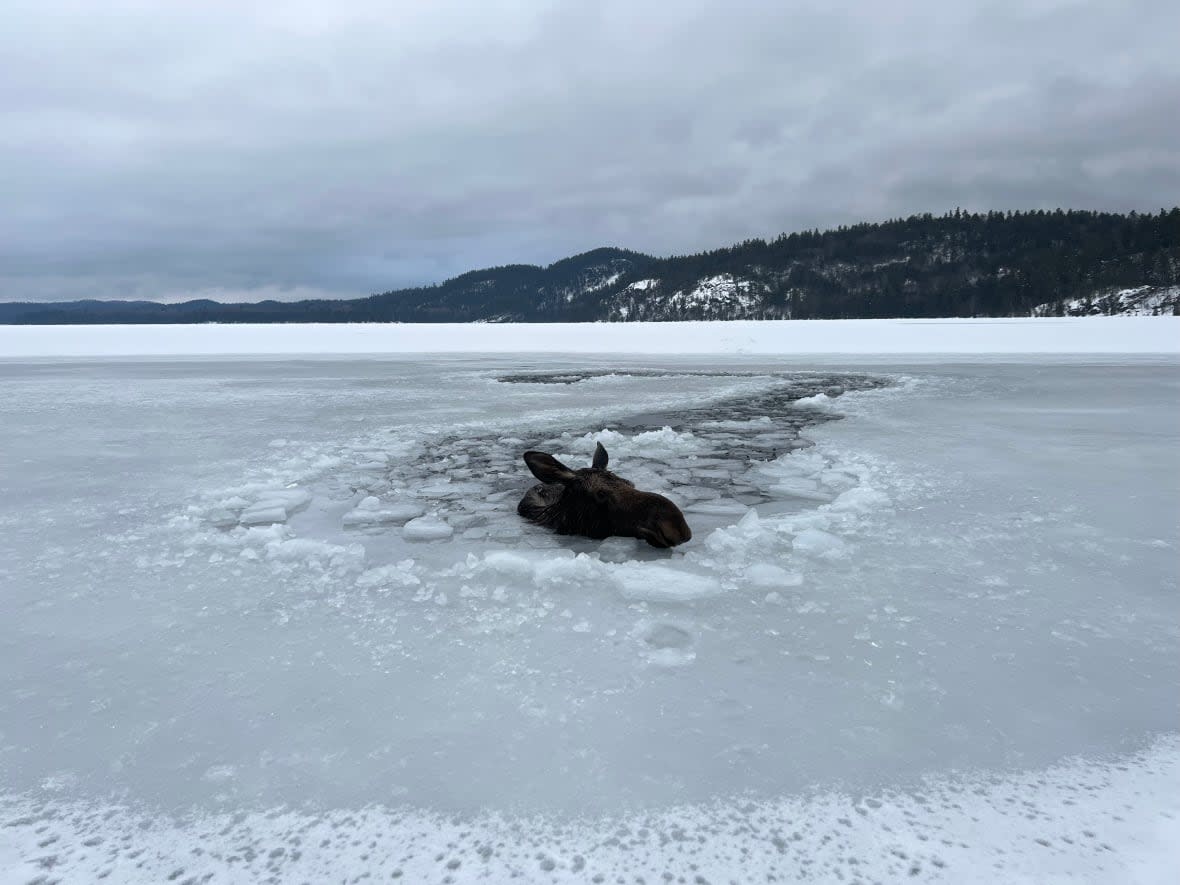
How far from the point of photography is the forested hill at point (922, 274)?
88938mm

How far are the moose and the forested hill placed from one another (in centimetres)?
9856

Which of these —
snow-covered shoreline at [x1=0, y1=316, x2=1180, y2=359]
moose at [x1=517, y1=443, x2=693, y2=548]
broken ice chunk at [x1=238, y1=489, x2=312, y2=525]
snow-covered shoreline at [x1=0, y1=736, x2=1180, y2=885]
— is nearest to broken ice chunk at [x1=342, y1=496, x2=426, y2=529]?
broken ice chunk at [x1=238, y1=489, x2=312, y2=525]

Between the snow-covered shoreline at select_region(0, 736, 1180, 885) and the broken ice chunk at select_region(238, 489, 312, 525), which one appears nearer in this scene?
the snow-covered shoreline at select_region(0, 736, 1180, 885)

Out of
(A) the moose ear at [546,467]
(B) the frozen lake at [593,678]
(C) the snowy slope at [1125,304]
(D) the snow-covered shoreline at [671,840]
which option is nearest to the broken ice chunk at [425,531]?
(B) the frozen lake at [593,678]

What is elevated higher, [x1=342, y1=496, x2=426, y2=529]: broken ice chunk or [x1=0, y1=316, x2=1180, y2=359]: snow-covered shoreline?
[x1=0, y1=316, x2=1180, y2=359]: snow-covered shoreline

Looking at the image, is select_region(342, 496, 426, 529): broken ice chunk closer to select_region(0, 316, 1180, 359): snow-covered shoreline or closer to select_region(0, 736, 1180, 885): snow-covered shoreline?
select_region(0, 736, 1180, 885): snow-covered shoreline

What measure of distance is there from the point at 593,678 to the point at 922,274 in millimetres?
139153

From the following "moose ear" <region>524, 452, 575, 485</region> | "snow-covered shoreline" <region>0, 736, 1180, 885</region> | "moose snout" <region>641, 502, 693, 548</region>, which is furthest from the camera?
"moose ear" <region>524, 452, 575, 485</region>


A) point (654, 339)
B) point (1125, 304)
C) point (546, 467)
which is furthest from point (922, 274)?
point (546, 467)

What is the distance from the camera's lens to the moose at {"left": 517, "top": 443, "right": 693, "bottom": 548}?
13.0ft

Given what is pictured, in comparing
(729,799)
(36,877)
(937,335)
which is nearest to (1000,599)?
(729,799)

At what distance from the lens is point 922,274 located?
124 m

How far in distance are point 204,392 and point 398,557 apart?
35.2 feet

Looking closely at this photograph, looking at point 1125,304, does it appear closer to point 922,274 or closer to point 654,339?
point 922,274
